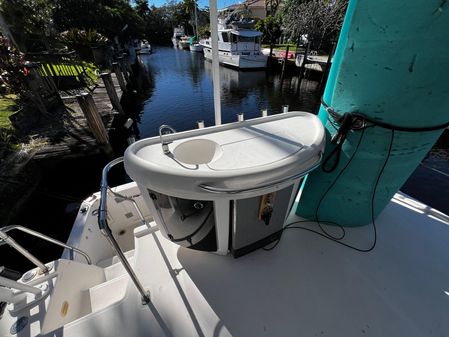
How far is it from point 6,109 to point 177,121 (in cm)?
525

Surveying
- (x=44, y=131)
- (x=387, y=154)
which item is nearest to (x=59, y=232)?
(x=44, y=131)

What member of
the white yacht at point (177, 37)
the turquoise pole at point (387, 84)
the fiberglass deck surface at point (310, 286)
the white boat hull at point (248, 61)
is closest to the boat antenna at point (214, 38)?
the turquoise pole at point (387, 84)

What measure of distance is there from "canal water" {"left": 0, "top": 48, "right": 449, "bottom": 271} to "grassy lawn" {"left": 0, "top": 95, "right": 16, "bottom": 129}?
52.3 inches

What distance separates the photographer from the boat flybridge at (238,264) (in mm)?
1207

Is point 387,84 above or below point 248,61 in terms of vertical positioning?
above

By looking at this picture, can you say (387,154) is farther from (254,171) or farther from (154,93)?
(154,93)

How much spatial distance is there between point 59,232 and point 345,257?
4.86m

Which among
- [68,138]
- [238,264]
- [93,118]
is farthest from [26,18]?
[238,264]

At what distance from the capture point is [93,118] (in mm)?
4684

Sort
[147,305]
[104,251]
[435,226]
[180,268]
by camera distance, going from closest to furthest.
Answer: [147,305], [180,268], [435,226], [104,251]

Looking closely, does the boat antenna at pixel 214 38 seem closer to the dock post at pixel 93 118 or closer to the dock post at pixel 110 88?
the dock post at pixel 93 118

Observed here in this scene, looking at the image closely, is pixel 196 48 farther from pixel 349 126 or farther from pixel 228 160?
pixel 228 160

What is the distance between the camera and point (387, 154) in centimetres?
142

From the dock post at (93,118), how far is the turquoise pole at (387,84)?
4.92m
